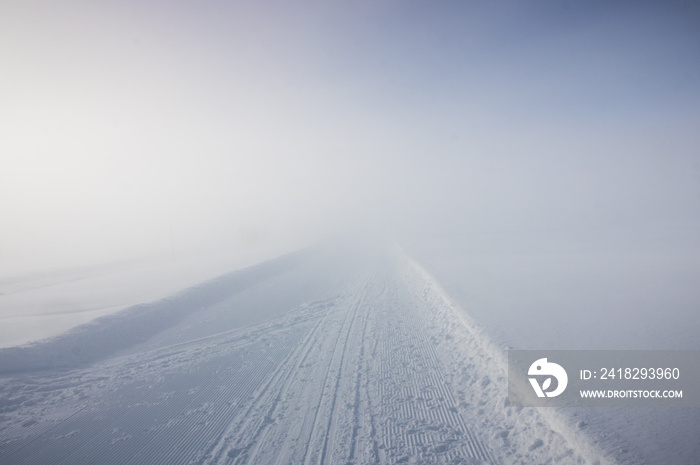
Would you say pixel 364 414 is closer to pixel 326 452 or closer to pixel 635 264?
pixel 326 452

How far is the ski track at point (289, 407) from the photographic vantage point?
497 cm

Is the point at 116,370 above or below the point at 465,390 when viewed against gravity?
above

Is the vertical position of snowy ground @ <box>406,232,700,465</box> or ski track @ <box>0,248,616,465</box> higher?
ski track @ <box>0,248,616,465</box>

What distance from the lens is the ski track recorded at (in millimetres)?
4969

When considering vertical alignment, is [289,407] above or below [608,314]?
above

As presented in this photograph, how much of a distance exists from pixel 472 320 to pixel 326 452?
6521 mm

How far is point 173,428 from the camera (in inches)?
231

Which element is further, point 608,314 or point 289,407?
point 608,314

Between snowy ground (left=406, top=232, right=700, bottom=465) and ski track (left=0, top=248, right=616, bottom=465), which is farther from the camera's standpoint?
ski track (left=0, top=248, right=616, bottom=465)

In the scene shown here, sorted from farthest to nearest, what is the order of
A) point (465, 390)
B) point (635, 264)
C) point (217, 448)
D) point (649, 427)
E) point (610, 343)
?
point (635, 264)
point (610, 343)
point (465, 390)
point (217, 448)
point (649, 427)

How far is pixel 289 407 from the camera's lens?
622 cm

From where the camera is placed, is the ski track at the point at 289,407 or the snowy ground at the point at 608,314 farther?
the ski track at the point at 289,407

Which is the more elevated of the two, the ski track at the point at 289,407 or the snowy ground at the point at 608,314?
the ski track at the point at 289,407

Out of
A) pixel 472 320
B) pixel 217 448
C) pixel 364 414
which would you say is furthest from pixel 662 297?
pixel 217 448
